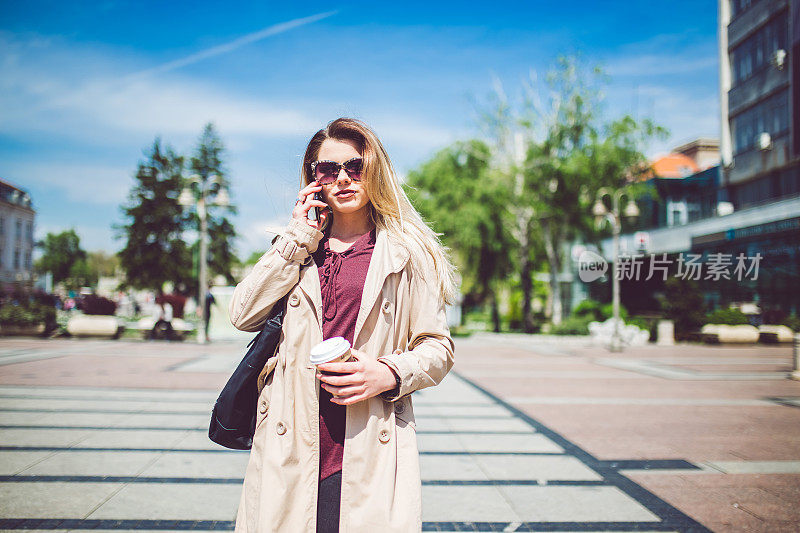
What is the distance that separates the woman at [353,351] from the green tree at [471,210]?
22828 mm

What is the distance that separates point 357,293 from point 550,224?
28.4 meters

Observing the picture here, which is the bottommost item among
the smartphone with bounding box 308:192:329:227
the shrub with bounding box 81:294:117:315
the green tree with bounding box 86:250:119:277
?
the shrub with bounding box 81:294:117:315

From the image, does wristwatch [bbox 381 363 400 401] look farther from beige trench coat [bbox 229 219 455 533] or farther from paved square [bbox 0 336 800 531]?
paved square [bbox 0 336 800 531]

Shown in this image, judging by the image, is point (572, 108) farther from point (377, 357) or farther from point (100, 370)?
point (377, 357)

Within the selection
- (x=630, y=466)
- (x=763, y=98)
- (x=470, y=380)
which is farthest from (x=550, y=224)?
(x=630, y=466)

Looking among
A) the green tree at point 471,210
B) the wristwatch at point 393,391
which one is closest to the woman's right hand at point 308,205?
the wristwatch at point 393,391

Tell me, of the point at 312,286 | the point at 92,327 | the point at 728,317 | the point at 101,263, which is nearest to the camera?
the point at 312,286

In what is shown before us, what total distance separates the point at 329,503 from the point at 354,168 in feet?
3.59

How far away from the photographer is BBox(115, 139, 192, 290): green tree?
45062 millimetres

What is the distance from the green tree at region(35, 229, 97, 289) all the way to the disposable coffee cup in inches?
3671

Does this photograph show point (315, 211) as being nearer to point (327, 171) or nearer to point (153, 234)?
point (327, 171)

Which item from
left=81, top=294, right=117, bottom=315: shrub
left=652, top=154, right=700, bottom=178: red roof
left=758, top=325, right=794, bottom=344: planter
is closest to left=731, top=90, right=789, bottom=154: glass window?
left=758, top=325, right=794, bottom=344: planter

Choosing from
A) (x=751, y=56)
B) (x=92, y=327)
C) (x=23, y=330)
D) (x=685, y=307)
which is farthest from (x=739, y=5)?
(x=23, y=330)

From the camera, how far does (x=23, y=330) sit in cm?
1945
